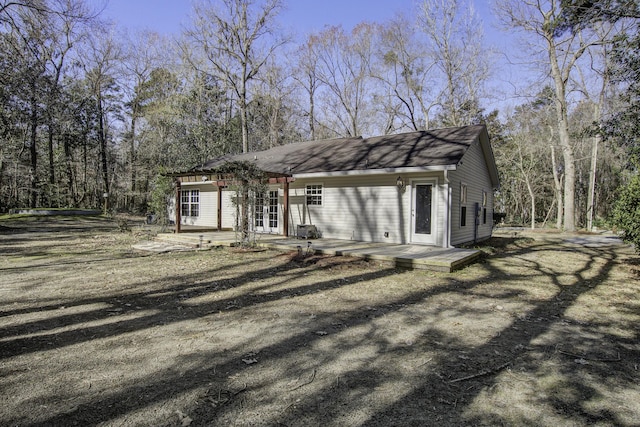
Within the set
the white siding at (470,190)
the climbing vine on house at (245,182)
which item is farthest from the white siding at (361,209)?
the climbing vine on house at (245,182)

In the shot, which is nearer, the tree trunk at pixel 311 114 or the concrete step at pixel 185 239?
the concrete step at pixel 185 239

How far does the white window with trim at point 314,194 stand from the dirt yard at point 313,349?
5577 millimetres

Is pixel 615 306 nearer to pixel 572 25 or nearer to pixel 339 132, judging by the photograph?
pixel 572 25

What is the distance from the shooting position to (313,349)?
3.49 m

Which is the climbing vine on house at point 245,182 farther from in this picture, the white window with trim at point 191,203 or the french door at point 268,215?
the white window with trim at point 191,203

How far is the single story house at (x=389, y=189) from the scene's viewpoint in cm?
1020

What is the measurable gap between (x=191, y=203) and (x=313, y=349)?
49.2 ft

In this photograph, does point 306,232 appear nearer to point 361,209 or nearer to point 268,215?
point 361,209

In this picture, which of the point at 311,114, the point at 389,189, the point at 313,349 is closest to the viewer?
the point at 313,349

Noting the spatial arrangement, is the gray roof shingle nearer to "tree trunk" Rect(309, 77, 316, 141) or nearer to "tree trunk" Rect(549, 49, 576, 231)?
"tree trunk" Rect(549, 49, 576, 231)

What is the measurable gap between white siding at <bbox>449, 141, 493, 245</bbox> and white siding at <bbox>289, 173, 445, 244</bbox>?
2.48 feet

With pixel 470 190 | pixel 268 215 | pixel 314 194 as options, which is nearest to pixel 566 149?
pixel 470 190

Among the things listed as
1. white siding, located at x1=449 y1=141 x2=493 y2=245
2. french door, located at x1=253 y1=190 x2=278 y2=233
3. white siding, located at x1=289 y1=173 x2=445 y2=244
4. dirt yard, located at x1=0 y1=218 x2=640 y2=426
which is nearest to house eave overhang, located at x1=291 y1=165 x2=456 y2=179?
white siding, located at x1=289 y1=173 x2=445 y2=244

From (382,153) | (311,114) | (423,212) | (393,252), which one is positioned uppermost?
(311,114)
